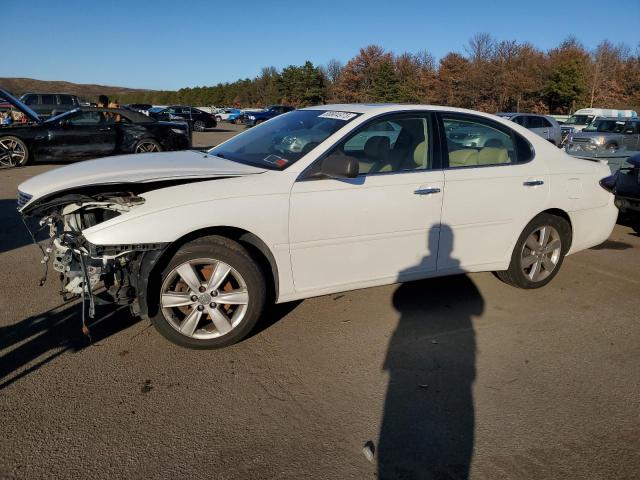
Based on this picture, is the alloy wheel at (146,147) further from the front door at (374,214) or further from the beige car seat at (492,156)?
the beige car seat at (492,156)

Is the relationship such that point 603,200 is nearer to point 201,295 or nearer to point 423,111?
point 423,111

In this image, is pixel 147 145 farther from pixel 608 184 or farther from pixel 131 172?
pixel 608 184

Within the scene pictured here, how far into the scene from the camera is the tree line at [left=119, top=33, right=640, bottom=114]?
146 ft

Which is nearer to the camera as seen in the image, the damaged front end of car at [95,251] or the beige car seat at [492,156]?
the damaged front end of car at [95,251]

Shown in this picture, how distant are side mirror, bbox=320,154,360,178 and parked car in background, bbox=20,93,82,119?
81.8ft

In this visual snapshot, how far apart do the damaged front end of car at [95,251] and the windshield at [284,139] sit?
1.01 meters

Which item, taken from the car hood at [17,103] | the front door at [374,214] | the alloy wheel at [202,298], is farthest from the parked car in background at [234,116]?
the alloy wheel at [202,298]

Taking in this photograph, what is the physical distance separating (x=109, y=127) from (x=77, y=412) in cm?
1114

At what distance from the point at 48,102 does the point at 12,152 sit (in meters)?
16.1

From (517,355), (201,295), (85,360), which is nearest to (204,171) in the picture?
(201,295)

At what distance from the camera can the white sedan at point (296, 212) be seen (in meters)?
3.30

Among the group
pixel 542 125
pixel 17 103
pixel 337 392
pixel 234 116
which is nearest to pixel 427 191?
pixel 337 392

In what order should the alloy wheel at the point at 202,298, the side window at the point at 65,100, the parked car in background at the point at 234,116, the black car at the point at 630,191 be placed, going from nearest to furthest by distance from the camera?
the alloy wheel at the point at 202,298
the black car at the point at 630,191
the side window at the point at 65,100
the parked car in background at the point at 234,116

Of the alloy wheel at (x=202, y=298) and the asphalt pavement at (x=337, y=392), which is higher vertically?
the alloy wheel at (x=202, y=298)
